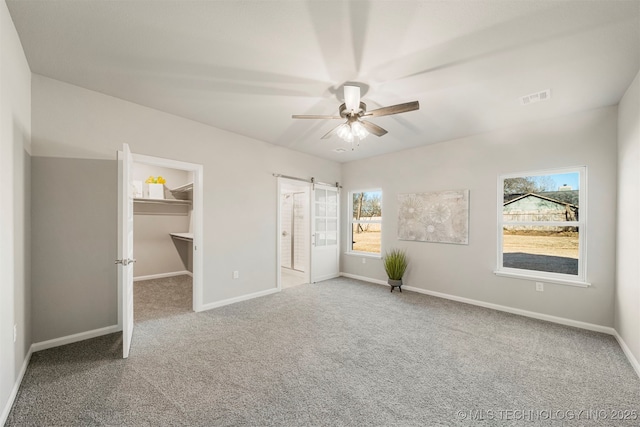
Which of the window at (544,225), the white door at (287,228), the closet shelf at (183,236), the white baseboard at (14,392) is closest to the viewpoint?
the white baseboard at (14,392)

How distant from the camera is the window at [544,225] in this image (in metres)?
3.37

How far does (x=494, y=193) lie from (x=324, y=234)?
3.11m

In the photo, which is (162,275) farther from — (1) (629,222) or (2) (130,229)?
(1) (629,222)

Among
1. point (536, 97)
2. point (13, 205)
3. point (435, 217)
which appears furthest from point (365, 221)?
point (13, 205)

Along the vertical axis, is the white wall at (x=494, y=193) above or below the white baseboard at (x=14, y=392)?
above

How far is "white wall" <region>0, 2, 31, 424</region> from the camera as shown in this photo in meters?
1.72

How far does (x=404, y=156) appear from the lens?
498 cm

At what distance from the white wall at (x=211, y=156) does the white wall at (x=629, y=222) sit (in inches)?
167

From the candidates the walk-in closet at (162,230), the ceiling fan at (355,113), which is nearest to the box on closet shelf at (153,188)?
the walk-in closet at (162,230)

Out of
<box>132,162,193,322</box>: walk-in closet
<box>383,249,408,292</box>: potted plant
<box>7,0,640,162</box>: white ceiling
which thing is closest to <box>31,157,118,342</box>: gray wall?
<box>7,0,640,162</box>: white ceiling

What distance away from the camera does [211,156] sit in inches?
152

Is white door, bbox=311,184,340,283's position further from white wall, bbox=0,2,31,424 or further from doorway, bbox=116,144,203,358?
white wall, bbox=0,2,31,424

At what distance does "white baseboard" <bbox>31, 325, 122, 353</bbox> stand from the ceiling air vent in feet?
17.0

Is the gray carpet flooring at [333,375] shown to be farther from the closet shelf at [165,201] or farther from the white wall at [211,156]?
the closet shelf at [165,201]
